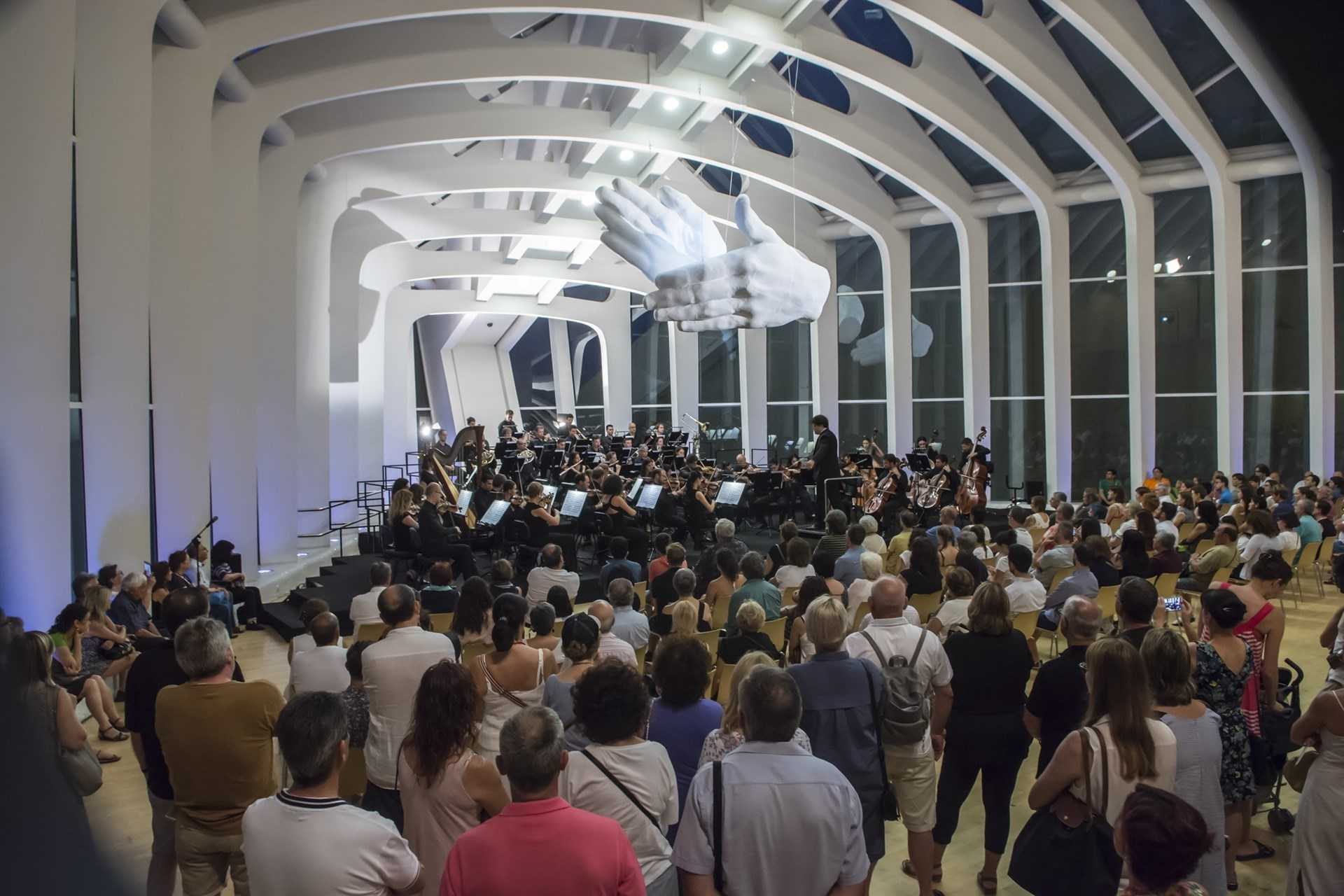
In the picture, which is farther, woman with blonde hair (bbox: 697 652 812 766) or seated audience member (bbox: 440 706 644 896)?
woman with blonde hair (bbox: 697 652 812 766)

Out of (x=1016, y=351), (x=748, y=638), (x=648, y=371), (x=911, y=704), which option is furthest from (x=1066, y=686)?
(x=648, y=371)

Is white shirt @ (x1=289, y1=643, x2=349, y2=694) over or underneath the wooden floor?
over

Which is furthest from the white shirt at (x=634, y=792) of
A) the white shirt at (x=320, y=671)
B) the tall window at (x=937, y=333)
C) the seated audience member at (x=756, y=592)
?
the tall window at (x=937, y=333)

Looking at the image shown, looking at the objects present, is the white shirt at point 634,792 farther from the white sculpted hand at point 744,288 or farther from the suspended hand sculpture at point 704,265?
the white sculpted hand at point 744,288

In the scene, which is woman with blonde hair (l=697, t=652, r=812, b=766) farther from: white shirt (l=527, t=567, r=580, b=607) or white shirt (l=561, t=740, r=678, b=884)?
white shirt (l=527, t=567, r=580, b=607)

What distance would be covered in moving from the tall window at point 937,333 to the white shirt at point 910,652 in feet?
55.9

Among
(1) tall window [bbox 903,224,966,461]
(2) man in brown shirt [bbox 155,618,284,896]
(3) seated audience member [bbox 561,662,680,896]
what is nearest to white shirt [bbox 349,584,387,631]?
(2) man in brown shirt [bbox 155,618,284,896]

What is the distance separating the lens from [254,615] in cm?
1072

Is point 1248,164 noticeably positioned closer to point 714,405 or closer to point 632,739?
point 714,405

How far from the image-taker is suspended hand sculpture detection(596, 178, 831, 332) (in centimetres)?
1161

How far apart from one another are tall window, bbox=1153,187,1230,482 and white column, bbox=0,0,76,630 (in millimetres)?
16761

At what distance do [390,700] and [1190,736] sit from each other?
2.86 metres

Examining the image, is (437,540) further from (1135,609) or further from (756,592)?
(1135,609)

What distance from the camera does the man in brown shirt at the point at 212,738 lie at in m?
3.20
